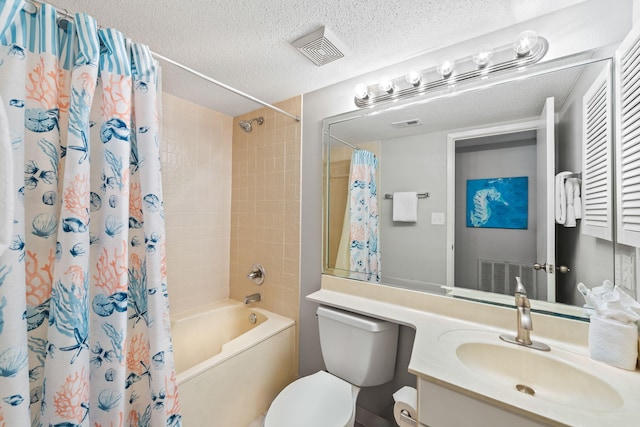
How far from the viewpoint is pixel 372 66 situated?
Result: 5.43 ft

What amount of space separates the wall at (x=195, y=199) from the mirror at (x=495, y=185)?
1.29 m

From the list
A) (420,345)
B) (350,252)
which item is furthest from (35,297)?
(350,252)

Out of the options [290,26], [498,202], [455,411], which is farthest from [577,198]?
[290,26]

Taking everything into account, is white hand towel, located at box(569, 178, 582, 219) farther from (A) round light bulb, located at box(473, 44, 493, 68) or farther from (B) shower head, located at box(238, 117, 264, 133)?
(B) shower head, located at box(238, 117, 264, 133)

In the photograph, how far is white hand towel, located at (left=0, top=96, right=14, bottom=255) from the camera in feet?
2.14

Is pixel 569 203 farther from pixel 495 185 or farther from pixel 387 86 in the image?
pixel 387 86

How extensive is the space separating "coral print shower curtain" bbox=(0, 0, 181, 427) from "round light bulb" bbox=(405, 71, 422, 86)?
1.26 metres

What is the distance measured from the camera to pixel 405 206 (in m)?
1.60

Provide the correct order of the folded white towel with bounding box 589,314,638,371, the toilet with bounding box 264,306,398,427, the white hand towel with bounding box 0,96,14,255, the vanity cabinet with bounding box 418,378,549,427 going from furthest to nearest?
the toilet with bounding box 264,306,398,427 < the folded white towel with bounding box 589,314,638,371 < the vanity cabinet with bounding box 418,378,549,427 < the white hand towel with bounding box 0,96,14,255

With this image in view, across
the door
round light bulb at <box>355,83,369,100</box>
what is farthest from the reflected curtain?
the door

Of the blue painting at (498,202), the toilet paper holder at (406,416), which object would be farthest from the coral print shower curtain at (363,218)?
the toilet paper holder at (406,416)

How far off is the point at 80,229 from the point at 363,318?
1339mm

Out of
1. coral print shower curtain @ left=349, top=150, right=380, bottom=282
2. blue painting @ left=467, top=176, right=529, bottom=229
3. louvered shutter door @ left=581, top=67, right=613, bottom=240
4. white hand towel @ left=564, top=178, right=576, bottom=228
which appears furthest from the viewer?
coral print shower curtain @ left=349, top=150, right=380, bottom=282

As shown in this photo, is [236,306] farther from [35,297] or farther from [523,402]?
[523,402]
